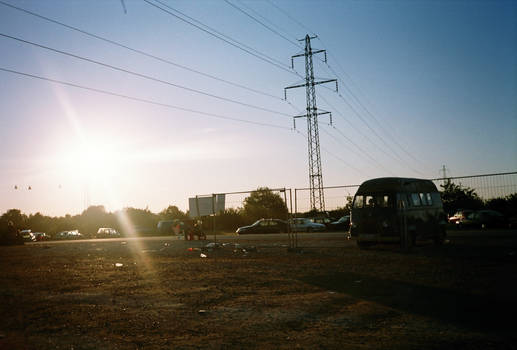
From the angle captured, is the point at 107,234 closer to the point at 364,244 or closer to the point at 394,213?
the point at 364,244

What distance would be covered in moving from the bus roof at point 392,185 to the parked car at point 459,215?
14.5m

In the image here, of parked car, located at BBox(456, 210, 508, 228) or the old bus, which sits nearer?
the old bus

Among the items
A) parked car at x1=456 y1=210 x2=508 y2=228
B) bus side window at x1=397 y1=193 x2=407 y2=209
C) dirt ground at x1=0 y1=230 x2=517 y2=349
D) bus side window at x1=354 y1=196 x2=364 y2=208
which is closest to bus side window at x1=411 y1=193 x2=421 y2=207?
bus side window at x1=397 y1=193 x2=407 y2=209

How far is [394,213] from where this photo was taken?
16.8 m

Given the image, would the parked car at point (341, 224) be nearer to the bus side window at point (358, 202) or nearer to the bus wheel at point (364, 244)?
the bus wheel at point (364, 244)

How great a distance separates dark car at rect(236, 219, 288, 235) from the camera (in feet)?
125

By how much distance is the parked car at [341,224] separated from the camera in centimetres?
3488

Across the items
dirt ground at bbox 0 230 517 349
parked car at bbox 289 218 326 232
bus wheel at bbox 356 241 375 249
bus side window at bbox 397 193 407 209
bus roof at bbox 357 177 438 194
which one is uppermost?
bus roof at bbox 357 177 438 194

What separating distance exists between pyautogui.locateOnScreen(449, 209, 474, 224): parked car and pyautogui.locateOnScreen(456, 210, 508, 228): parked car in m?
0.21

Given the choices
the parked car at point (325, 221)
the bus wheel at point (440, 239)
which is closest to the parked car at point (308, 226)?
the parked car at point (325, 221)

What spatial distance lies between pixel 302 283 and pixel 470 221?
81.7 feet

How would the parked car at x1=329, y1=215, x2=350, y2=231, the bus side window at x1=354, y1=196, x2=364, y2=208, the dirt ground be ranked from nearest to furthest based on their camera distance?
1. the dirt ground
2. the bus side window at x1=354, y1=196, x2=364, y2=208
3. the parked car at x1=329, y1=215, x2=350, y2=231

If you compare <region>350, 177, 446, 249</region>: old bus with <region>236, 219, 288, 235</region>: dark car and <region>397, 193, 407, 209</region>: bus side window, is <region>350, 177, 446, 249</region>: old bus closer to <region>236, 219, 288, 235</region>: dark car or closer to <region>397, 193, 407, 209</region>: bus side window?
<region>397, 193, 407, 209</region>: bus side window

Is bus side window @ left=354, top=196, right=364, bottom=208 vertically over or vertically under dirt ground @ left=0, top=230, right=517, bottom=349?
over
